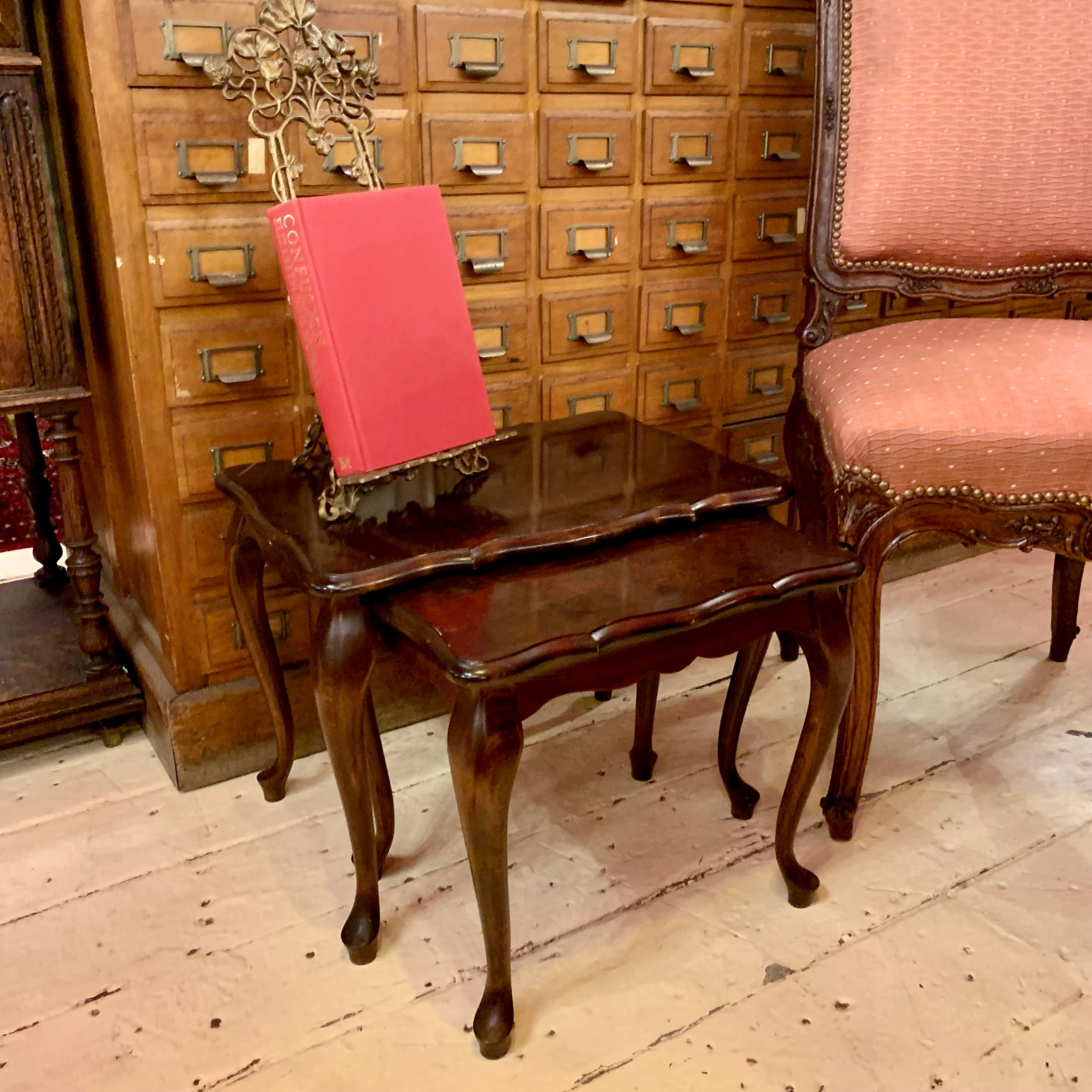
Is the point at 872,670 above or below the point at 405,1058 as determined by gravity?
above

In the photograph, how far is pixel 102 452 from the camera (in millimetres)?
1654

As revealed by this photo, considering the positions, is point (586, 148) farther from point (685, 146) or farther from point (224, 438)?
point (224, 438)

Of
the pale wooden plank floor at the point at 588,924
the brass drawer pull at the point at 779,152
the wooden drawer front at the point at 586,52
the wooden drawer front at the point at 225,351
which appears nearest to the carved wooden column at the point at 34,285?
the wooden drawer front at the point at 225,351

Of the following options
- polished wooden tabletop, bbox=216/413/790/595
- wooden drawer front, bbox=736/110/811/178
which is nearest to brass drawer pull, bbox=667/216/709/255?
wooden drawer front, bbox=736/110/811/178

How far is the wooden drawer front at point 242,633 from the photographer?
4.91ft

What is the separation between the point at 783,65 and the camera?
5.57 ft

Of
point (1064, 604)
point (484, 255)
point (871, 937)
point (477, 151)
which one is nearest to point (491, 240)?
point (484, 255)

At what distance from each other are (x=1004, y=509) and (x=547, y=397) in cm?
70

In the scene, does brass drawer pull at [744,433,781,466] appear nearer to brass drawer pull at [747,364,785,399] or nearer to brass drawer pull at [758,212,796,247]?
brass drawer pull at [747,364,785,399]

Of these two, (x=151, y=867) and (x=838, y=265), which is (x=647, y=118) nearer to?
(x=838, y=265)

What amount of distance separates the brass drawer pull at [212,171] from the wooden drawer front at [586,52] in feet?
1.47

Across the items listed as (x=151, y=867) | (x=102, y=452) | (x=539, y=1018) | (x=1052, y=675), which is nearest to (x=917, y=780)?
(x=1052, y=675)

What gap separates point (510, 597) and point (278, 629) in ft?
2.15

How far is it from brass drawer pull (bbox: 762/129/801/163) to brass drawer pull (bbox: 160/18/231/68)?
883mm
